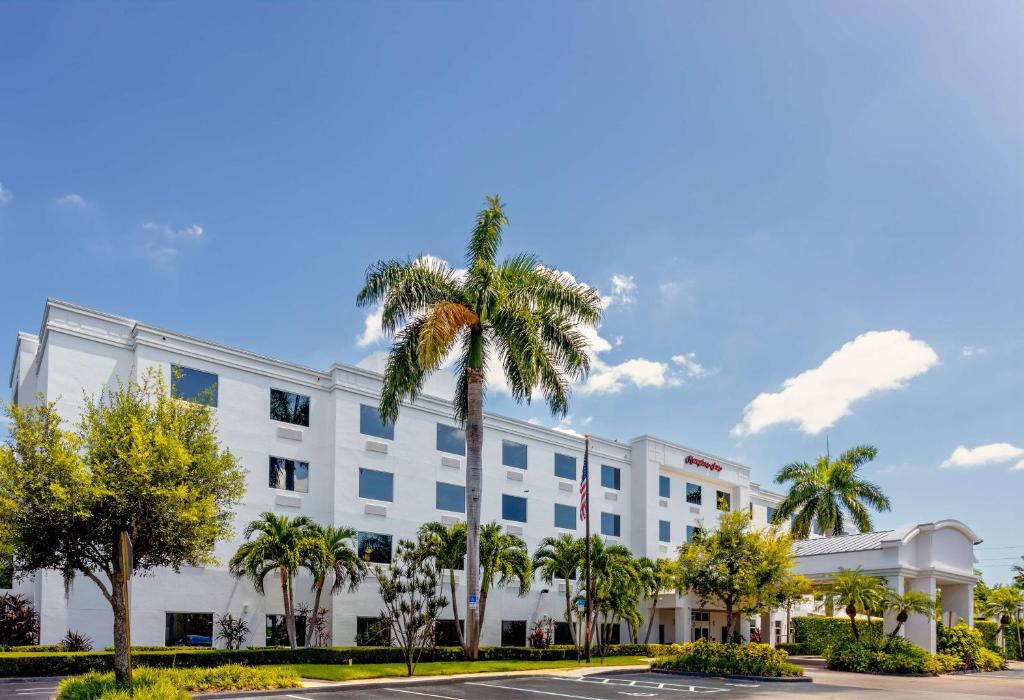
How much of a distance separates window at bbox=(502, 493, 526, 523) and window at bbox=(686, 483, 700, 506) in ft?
46.7

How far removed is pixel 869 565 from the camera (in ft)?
117

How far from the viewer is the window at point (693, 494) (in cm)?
5197

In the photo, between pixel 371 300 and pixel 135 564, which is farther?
pixel 371 300

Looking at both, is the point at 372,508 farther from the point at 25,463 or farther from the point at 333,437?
the point at 25,463

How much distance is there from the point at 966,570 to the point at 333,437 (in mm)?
31731

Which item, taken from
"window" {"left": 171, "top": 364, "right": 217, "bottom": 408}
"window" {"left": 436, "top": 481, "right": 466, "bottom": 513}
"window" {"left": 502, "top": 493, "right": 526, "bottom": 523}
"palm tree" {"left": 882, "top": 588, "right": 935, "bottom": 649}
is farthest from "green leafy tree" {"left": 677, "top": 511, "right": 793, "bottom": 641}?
"window" {"left": 171, "top": 364, "right": 217, "bottom": 408}

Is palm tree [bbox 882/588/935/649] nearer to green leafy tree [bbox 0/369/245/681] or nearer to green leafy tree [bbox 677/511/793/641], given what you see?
green leafy tree [bbox 677/511/793/641]

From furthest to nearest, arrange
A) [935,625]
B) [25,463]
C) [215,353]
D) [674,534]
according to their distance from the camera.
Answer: [674,534] → [935,625] → [215,353] → [25,463]

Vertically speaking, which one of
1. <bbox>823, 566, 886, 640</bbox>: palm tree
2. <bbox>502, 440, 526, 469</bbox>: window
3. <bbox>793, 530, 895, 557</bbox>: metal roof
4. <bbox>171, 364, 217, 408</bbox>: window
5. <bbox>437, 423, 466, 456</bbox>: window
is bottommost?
<bbox>823, 566, 886, 640</bbox>: palm tree

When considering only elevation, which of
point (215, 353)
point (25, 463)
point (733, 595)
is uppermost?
point (215, 353)

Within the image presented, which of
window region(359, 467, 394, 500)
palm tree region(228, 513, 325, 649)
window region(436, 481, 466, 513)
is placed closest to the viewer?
palm tree region(228, 513, 325, 649)

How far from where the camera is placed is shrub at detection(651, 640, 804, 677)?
89.5ft

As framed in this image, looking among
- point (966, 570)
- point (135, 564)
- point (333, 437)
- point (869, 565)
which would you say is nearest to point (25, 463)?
point (135, 564)

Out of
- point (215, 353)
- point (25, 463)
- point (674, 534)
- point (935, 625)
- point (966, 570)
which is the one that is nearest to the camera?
point (25, 463)
